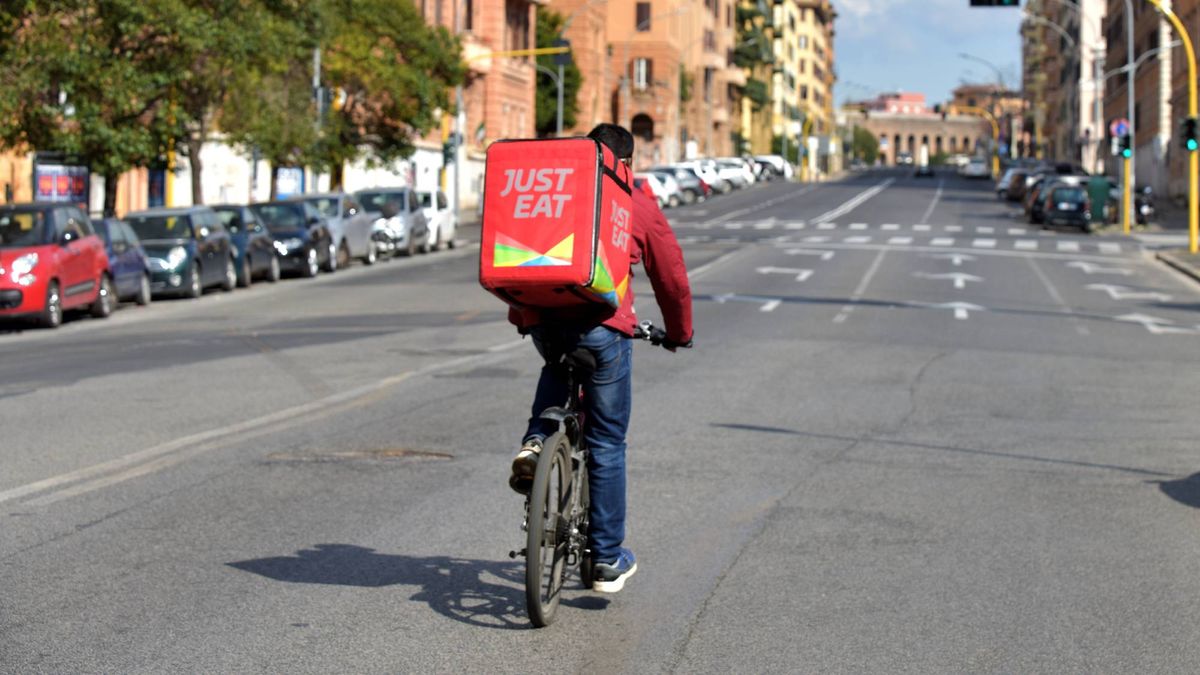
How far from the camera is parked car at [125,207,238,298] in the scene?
2908cm

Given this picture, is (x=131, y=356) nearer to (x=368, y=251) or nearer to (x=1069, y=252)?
(x=368, y=251)

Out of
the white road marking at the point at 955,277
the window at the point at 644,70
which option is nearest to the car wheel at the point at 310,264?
the white road marking at the point at 955,277

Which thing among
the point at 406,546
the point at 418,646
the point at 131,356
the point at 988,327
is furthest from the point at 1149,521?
the point at 988,327

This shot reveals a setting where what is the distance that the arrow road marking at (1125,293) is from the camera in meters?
30.3

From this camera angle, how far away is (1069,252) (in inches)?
1772

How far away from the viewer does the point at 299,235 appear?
116 feet

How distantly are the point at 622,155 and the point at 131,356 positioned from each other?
12497mm

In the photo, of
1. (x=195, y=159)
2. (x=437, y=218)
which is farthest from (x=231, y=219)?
(x=437, y=218)

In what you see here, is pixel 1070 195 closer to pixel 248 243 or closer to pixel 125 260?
pixel 248 243

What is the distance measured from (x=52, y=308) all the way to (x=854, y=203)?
5995cm

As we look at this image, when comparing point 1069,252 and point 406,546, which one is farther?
point 1069,252

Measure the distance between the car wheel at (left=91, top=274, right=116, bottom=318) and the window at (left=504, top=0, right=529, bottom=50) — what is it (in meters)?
52.7

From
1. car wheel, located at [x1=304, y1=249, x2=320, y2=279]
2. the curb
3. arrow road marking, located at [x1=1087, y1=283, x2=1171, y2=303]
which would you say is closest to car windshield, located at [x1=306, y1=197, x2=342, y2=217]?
car wheel, located at [x1=304, y1=249, x2=320, y2=279]

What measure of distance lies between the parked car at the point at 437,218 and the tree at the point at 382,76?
7.46 ft
